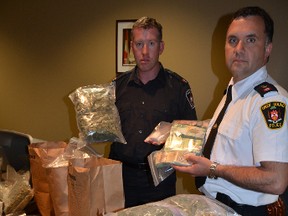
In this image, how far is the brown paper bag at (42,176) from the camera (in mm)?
1199

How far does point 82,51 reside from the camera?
3004 millimetres

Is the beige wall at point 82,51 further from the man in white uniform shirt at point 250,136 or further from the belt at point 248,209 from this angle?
the belt at point 248,209

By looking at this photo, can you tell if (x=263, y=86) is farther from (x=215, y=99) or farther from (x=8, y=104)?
(x=8, y=104)

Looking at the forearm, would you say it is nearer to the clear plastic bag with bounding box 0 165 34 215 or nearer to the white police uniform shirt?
the white police uniform shirt

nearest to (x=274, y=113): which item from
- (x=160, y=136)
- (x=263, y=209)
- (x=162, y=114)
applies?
(x=263, y=209)

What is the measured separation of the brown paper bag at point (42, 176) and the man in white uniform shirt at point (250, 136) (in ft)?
1.78

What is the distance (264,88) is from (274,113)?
0.13 meters

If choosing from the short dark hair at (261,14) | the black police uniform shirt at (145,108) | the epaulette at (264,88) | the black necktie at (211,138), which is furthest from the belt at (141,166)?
the short dark hair at (261,14)

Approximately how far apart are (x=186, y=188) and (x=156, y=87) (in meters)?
1.37

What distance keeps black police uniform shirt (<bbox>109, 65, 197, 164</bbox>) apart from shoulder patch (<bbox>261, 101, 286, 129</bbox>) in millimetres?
743

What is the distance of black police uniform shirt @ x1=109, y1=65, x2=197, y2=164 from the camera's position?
169 centimetres

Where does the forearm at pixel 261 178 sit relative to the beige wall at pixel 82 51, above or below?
below

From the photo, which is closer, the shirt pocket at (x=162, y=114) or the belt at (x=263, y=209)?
the belt at (x=263, y=209)

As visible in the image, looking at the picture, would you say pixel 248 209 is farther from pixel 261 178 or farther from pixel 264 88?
pixel 264 88
